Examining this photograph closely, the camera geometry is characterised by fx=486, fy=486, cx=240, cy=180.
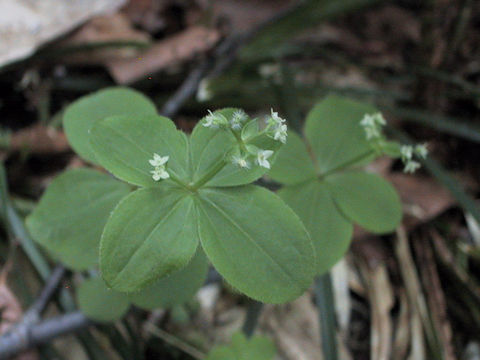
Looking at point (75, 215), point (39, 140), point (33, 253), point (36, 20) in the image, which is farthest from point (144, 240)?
point (36, 20)

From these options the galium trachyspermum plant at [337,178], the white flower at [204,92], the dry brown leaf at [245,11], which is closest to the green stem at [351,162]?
the galium trachyspermum plant at [337,178]

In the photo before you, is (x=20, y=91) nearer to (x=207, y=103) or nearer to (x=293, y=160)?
(x=207, y=103)

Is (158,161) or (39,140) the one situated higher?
(158,161)

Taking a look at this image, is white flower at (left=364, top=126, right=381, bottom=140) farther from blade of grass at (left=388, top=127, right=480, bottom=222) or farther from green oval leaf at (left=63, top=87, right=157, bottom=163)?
green oval leaf at (left=63, top=87, right=157, bottom=163)

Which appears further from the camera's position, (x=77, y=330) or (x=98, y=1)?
(x=98, y=1)

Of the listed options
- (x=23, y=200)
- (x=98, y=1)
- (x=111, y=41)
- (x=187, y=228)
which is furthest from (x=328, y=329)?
(x=98, y=1)

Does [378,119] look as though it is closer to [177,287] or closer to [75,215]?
[177,287]
